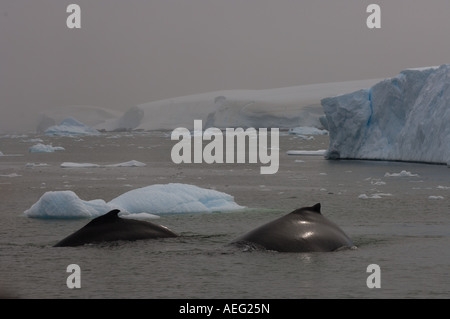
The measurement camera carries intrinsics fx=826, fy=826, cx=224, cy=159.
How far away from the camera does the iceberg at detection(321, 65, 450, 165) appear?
124 feet

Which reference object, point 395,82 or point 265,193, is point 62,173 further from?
point 395,82

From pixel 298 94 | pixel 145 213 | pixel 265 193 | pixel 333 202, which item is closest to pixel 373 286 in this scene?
pixel 145 213

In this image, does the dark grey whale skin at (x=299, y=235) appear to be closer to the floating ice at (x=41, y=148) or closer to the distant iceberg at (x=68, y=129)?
the floating ice at (x=41, y=148)

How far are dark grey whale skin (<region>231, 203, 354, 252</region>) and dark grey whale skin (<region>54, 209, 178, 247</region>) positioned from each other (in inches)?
70.7

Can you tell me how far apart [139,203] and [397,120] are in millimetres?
25913

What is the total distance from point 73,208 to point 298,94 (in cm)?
12591

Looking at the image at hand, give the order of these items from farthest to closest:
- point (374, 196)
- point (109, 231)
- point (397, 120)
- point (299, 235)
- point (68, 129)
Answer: point (68, 129)
point (397, 120)
point (374, 196)
point (109, 231)
point (299, 235)

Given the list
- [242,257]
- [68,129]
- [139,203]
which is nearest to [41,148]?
[139,203]

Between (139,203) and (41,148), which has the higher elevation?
(41,148)

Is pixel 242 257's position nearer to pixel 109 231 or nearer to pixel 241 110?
pixel 109 231

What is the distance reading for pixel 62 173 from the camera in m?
38.1

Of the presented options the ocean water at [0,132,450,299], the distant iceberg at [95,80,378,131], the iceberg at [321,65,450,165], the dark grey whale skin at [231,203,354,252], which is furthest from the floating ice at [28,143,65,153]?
the dark grey whale skin at [231,203,354,252]

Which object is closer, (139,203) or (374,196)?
(139,203)

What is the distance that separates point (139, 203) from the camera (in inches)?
747
